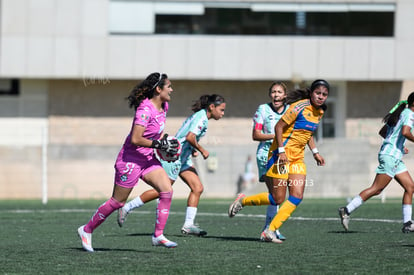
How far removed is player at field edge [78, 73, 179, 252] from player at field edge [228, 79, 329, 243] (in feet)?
4.71

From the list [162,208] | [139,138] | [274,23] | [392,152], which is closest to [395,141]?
[392,152]

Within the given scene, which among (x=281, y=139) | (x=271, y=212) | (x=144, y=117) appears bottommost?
(x=271, y=212)

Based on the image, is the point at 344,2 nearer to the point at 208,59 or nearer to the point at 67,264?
the point at 208,59

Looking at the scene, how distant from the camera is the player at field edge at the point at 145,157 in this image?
976 centimetres

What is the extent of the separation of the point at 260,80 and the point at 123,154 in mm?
27849

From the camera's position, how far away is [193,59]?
36.3 meters

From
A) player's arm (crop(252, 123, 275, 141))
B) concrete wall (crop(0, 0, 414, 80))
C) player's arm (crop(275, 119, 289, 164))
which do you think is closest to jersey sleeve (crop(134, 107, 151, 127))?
player's arm (crop(275, 119, 289, 164))

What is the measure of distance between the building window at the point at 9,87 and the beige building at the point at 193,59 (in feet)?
0.13

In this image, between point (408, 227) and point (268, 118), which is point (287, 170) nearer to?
point (268, 118)

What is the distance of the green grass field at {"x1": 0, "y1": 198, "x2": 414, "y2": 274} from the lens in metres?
8.29

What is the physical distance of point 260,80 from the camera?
123 feet

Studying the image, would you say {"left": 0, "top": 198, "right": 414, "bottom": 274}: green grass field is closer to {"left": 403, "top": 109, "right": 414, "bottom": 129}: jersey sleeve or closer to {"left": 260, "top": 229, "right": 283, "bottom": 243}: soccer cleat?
{"left": 260, "top": 229, "right": 283, "bottom": 243}: soccer cleat

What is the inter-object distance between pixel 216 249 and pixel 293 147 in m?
1.63

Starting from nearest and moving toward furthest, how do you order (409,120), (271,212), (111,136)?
(271,212) → (409,120) → (111,136)
